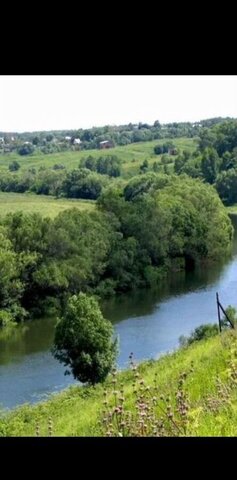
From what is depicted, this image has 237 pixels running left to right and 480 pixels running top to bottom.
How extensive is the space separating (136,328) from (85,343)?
18.9 feet

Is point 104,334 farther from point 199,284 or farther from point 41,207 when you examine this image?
point 41,207

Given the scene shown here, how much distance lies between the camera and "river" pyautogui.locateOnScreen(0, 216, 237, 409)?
58.4 feet

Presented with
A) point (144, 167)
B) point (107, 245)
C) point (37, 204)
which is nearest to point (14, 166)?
point (144, 167)

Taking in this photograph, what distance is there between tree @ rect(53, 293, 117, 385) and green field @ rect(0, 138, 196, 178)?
40.8 m

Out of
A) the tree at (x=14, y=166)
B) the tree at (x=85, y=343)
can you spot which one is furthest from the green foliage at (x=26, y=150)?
the tree at (x=85, y=343)

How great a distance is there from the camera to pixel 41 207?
4056cm

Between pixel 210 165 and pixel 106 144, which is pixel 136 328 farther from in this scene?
pixel 106 144

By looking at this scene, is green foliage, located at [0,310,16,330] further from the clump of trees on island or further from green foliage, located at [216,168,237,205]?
green foliage, located at [216,168,237,205]

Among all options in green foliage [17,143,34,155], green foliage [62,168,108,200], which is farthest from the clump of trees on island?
green foliage [17,143,34,155]

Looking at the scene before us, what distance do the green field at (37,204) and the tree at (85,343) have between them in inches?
841

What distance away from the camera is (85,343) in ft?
54.6

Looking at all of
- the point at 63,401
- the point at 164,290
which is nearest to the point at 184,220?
the point at 164,290
